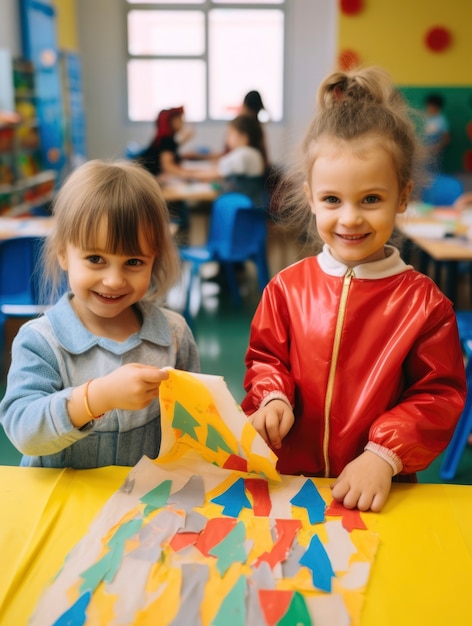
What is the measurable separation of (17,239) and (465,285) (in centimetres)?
361

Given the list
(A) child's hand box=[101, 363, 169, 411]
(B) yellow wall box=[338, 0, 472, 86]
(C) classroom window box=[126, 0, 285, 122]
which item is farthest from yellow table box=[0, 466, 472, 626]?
(C) classroom window box=[126, 0, 285, 122]

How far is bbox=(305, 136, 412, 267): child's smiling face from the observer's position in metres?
1.01

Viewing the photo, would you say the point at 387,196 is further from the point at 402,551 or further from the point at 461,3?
the point at 461,3

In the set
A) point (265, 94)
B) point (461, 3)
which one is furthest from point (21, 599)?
point (265, 94)

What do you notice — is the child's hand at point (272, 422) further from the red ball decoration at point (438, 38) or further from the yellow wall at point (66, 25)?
the yellow wall at point (66, 25)

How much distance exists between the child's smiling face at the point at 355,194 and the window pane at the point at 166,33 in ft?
28.1

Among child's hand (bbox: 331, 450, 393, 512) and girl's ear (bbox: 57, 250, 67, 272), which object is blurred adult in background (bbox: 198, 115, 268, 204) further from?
child's hand (bbox: 331, 450, 393, 512)

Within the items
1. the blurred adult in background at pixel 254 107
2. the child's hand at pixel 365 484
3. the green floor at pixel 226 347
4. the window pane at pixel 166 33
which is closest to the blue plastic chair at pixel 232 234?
the green floor at pixel 226 347

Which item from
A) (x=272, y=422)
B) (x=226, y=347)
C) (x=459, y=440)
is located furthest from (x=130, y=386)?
(x=226, y=347)

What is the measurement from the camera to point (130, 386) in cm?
91

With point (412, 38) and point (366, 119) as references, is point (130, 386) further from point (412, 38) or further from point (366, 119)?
point (412, 38)

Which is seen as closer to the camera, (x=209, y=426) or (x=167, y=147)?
(x=209, y=426)

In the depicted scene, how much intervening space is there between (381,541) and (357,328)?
1.14 feet

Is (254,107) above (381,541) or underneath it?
above
